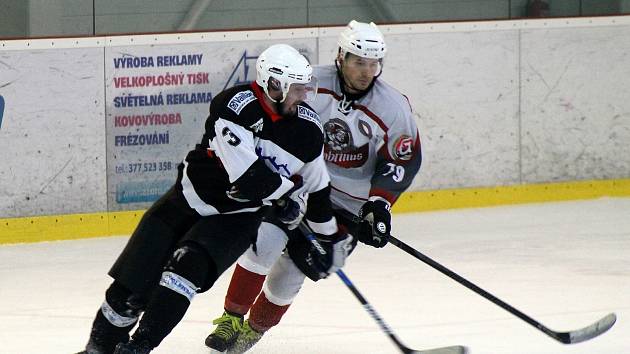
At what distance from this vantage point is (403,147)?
14.0ft

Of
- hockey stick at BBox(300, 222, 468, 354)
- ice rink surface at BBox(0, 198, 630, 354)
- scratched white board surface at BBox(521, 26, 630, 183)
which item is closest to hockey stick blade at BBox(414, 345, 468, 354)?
hockey stick at BBox(300, 222, 468, 354)

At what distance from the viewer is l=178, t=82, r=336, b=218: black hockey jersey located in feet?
12.2

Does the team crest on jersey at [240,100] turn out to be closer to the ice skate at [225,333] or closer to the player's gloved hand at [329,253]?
the player's gloved hand at [329,253]

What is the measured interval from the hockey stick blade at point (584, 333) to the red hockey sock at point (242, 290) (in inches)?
35.1

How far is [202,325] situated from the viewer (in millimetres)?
4719

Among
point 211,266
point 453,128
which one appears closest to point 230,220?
point 211,266

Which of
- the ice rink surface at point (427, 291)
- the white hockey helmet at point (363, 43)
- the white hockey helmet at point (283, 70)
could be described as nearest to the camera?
the white hockey helmet at point (283, 70)

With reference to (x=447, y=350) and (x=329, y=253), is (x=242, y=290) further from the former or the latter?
(x=447, y=350)

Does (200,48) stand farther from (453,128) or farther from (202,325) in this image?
(202,325)

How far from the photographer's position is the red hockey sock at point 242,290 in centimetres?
420

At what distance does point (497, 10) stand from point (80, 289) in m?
3.06

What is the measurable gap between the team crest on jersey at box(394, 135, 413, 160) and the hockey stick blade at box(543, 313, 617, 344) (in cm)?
68

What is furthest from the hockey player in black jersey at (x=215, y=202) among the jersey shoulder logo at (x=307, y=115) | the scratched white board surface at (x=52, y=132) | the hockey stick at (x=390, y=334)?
the scratched white board surface at (x=52, y=132)

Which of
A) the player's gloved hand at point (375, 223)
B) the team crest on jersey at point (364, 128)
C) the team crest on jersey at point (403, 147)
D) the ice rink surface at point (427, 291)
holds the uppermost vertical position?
the team crest on jersey at point (364, 128)
